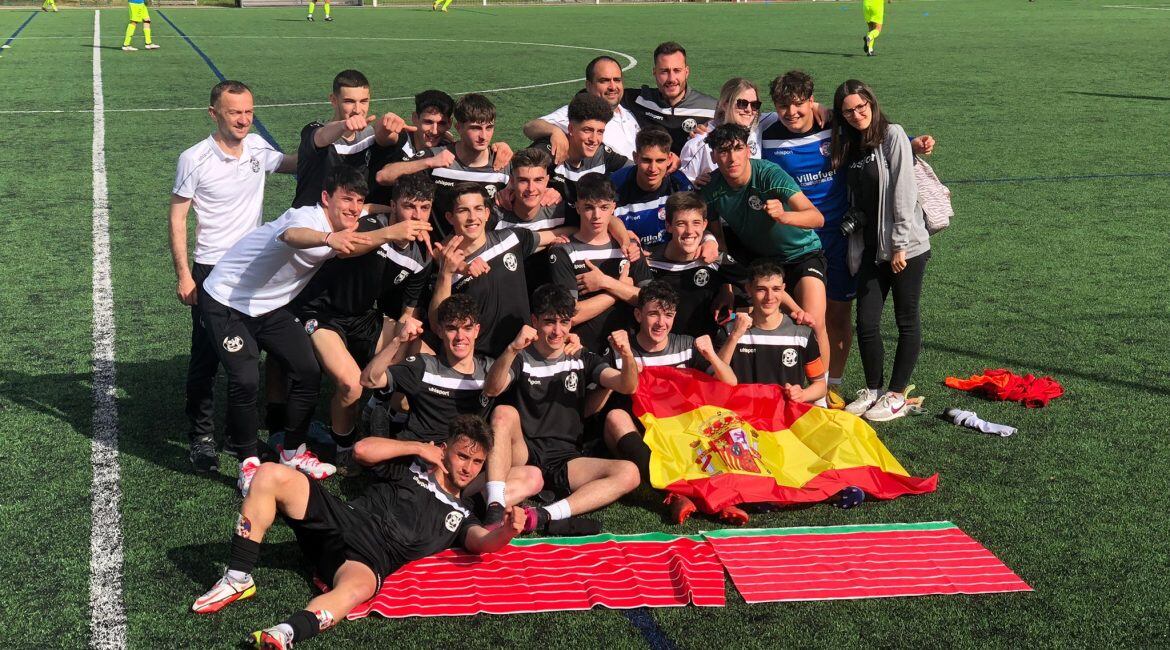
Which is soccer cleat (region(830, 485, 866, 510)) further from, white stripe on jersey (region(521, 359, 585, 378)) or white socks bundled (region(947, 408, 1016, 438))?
white stripe on jersey (region(521, 359, 585, 378))

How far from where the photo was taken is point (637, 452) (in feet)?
22.9

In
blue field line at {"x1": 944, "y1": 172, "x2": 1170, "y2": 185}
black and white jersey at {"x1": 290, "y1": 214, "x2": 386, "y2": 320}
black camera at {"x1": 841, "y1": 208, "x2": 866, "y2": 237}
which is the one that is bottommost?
black and white jersey at {"x1": 290, "y1": 214, "x2": 386, "y2": 320}

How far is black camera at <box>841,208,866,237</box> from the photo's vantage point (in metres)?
7.90

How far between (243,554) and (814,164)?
4464mm

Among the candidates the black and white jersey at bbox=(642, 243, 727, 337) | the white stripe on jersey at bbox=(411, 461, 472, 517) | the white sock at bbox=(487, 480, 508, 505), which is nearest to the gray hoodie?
the black and white jersey at bbox=(642, 243, 727, 337)

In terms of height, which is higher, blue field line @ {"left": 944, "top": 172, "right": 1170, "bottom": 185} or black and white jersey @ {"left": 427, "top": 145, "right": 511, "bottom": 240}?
black and white jersey @ {"left": 427, "top": 145, "right": 511, "bottom": 240}

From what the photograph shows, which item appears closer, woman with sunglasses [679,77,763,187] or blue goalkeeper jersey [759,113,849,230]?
blue goalkeeper jersey [759,113,849,230]

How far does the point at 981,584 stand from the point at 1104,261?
6718 mm

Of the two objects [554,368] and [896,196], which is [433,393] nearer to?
[554,368]

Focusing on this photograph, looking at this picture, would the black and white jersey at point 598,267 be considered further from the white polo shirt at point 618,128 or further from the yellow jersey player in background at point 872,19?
the yellow jersey player in background at point 872,19

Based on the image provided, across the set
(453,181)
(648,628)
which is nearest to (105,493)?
(453,181)

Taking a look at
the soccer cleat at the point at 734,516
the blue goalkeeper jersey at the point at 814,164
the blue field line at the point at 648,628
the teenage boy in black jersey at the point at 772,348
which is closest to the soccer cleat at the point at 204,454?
the blue field line at the point at 648,628

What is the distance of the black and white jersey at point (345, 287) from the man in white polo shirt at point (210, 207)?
1.96ft

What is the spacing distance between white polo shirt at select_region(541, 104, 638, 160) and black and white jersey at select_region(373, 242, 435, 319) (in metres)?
2.02
